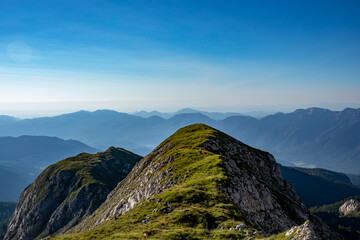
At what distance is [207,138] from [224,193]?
41.2 meters

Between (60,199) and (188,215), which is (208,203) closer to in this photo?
(188,215)

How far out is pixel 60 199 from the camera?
508 feet

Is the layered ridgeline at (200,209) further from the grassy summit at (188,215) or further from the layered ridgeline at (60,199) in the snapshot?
the layered ridgeline at (60,199)

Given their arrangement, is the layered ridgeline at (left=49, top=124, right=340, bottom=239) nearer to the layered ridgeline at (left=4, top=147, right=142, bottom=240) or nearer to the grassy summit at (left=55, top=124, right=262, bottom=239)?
the grassy summit at (left=55, top=124, right=262, bottom=239)

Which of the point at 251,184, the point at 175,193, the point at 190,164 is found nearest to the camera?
the point at 175,193

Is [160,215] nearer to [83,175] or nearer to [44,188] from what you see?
[83,175]

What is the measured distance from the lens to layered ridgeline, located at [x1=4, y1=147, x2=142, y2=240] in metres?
139

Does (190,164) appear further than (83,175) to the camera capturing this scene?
No

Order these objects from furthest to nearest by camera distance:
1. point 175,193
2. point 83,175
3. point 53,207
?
point 83,175, point 53,207, point 175,193

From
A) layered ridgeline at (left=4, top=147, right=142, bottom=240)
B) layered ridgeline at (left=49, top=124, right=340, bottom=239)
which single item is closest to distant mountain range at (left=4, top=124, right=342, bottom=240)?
layered ridgeline at (left=49, top=124, right=340, bottom=239)

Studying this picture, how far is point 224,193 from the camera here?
4281 centimetres

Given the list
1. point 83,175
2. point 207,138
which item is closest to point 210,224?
point 207,138

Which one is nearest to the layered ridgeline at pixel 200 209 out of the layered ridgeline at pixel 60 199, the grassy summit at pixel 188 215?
the grassy summit at pixel 188 215

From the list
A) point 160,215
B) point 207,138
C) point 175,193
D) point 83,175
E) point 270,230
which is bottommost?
point 83,175
